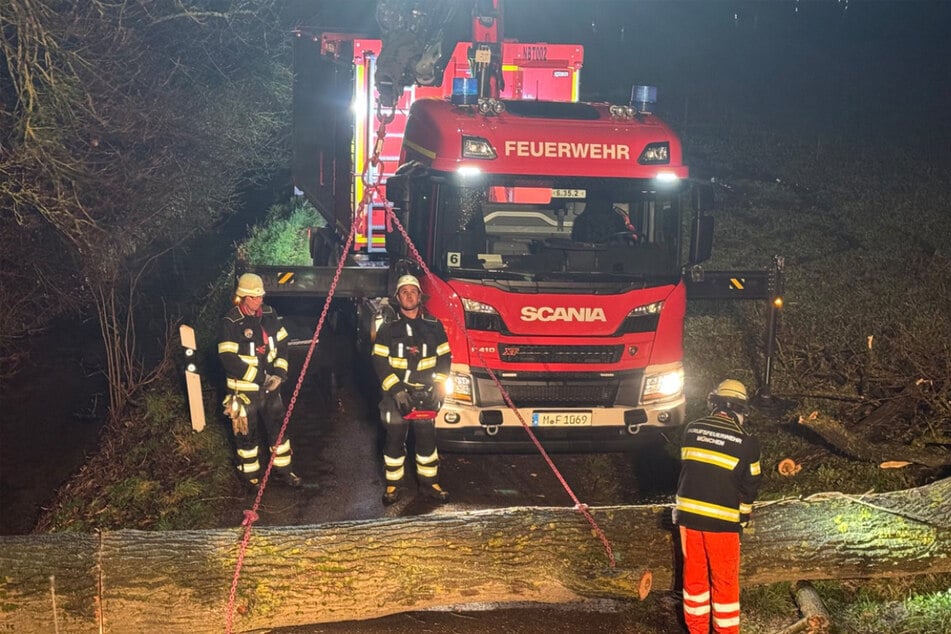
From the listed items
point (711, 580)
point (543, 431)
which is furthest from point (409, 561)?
point (543, 431)

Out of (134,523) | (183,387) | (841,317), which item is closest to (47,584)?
(134,523)

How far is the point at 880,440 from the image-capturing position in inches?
304

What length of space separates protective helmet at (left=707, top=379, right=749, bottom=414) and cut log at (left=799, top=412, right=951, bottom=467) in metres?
1.86

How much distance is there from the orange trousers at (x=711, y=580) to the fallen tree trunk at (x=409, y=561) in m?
0.36

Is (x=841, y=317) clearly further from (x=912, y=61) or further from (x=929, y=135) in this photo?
(x=912, y=61)

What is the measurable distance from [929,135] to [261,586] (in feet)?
77.3

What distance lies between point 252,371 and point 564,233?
2665 millimetres

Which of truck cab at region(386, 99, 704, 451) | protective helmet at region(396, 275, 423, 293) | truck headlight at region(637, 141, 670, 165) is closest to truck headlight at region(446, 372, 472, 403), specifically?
truck cab at region(386, 99, 704, 451)

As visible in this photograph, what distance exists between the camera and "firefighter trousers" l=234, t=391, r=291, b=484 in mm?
7653

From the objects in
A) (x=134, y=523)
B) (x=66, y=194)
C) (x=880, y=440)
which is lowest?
(x=134, y=523)

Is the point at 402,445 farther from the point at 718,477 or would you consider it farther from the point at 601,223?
the point at 718,477

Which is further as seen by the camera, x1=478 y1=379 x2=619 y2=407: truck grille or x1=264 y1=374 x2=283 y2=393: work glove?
x1=264 y1=374 x2=283 y2=393: work glove

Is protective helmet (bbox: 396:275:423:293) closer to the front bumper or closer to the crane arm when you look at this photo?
the front bumper

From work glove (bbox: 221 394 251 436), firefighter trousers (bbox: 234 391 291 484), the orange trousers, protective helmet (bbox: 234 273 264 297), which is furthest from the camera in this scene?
firefighter trousers (bbox: 234 391 291 484)
